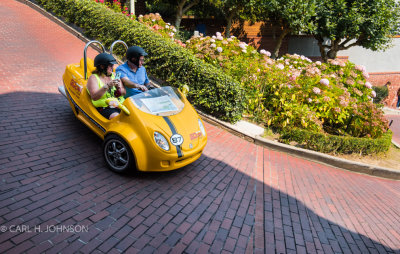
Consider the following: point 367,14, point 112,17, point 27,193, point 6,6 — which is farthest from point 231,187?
point 367,14

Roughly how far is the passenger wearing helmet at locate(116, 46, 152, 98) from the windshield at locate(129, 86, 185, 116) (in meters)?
0.39

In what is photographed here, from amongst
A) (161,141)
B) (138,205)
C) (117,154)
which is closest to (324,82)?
(161,141)

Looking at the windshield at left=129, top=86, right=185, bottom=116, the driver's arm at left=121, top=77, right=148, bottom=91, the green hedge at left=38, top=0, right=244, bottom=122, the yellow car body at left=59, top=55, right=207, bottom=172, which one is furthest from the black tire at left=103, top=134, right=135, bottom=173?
the green hedge at left=38, top=0, right=244, bottom=122

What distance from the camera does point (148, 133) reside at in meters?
3.68

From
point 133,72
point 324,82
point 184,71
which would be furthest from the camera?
point 324,82

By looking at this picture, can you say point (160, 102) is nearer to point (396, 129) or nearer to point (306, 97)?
point (306, 97)

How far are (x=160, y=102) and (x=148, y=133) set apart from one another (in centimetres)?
68

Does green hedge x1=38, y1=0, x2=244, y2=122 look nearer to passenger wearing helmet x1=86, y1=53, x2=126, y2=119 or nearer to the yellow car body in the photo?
the yellow car body

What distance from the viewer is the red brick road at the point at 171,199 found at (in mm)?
2922

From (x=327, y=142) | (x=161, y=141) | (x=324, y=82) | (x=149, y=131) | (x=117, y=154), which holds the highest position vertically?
(x=324, y=82)

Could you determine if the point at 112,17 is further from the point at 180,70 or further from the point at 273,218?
the point at 273,218

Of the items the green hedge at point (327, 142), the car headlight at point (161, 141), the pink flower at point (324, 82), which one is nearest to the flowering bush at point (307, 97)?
the pink flower at point (324, 82)

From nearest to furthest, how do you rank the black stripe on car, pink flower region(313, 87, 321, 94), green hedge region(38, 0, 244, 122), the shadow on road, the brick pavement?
the shadow on road → the black stripe on car → green hedge region(38, 0, 244, 122) → pink flower region(313, 87, 321, 94) → the brick pavement

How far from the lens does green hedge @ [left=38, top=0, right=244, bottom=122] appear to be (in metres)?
6.86
